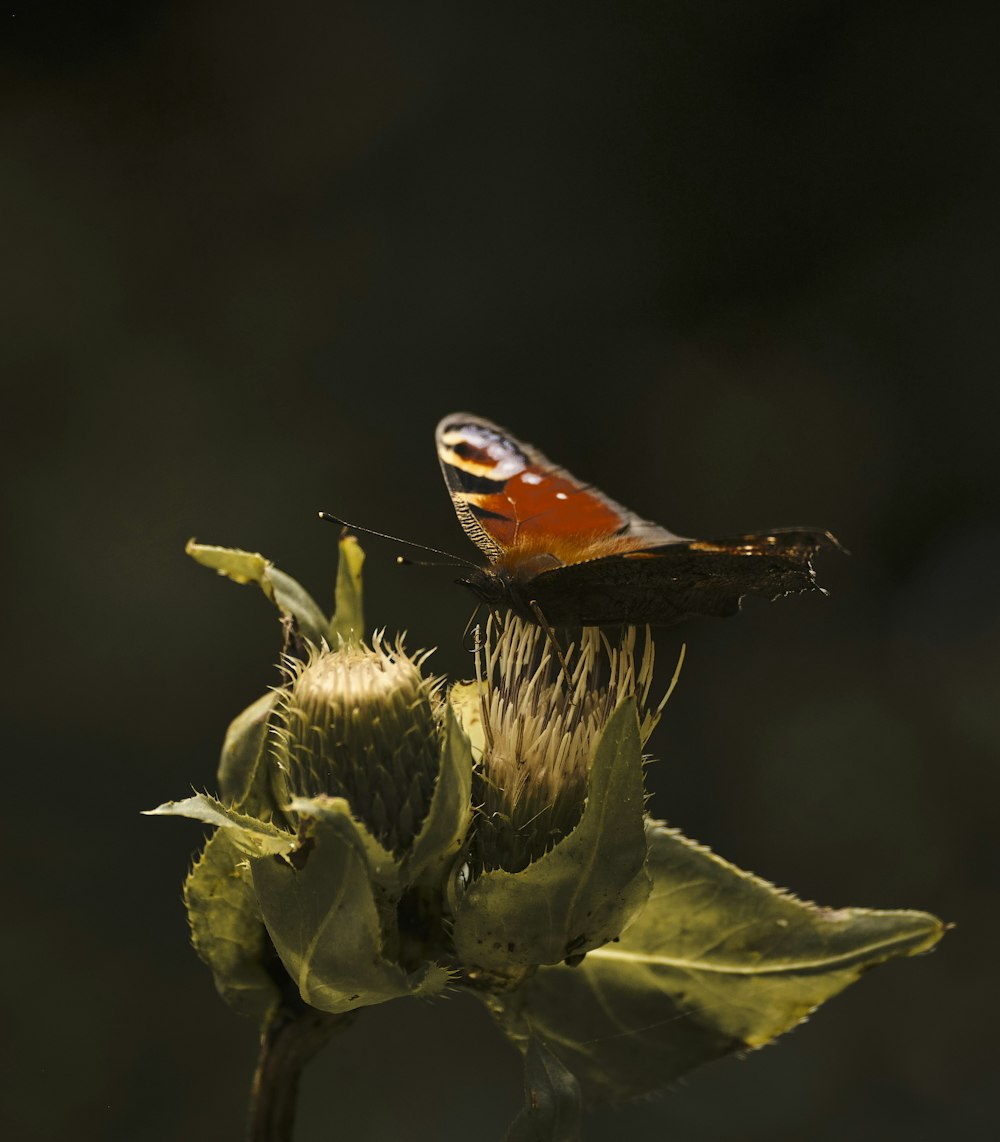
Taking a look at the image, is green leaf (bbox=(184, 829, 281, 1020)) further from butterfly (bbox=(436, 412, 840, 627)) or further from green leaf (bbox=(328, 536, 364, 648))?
butterfly (bbox=(436, 412, 840, 627))

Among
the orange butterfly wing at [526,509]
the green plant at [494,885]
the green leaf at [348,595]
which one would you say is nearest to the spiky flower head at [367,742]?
the green plant at [494,885]

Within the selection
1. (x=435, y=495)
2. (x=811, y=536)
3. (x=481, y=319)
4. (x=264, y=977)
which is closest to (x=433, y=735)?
(x=264, y=977)

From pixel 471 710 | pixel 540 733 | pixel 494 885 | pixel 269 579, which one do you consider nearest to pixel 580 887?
pixel 494 885

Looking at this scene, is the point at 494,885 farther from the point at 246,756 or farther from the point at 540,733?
the point at 246,756

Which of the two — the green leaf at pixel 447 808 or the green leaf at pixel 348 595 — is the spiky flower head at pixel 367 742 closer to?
the green leaf at pixel 447 808

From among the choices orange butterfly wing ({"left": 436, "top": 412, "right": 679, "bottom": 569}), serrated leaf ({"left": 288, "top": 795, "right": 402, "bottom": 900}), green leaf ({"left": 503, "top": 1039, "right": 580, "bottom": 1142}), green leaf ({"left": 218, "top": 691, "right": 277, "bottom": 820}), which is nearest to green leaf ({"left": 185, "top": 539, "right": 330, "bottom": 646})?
green leaf ({"left": 218, "top": 691, "right": 277, "bottom": 820})

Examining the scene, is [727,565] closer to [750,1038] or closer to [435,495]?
[750,1038]
